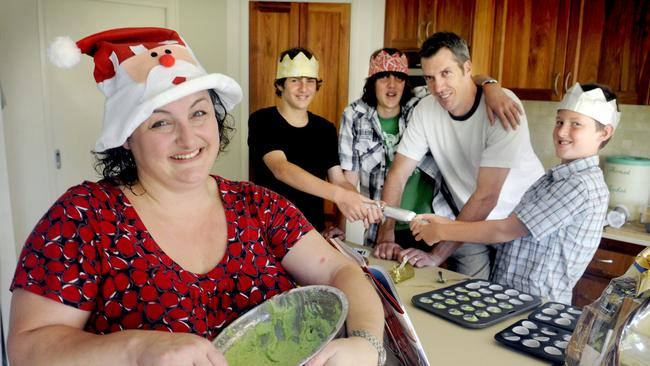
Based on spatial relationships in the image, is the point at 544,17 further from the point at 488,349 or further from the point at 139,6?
the point at 139,6

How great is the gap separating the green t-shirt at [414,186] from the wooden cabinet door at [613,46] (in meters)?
0.97

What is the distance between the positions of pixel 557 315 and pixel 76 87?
115 inches

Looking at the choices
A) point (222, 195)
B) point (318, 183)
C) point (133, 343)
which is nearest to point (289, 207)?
point (222, 195)

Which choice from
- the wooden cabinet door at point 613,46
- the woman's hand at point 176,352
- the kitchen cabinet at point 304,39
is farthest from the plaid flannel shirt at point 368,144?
the woman's hand at point 176,352

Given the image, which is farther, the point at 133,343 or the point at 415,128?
the point at 415,128

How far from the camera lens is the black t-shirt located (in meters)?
2.32

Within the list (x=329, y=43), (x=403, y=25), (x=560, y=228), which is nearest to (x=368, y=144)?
(x=560, y=228)

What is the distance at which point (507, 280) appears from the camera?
1.79 meters

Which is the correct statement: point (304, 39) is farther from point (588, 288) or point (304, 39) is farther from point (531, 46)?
point (588, 288)

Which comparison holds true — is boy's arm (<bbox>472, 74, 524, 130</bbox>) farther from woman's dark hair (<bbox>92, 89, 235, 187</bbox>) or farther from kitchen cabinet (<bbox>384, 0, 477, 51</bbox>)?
woman's dark hair (<bbox>92, 89, 235, 187</bbox>)

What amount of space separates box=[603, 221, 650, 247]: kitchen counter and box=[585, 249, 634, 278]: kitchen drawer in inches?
3.0

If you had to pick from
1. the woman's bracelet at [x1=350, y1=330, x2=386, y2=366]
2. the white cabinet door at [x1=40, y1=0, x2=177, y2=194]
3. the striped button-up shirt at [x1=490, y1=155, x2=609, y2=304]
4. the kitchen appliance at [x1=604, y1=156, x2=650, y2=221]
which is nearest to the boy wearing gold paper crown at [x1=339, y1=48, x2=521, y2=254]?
the striped button-up shirt at [x1=490, y1=155, x2=609, y2=304]

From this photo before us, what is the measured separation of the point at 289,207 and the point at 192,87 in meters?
0.36

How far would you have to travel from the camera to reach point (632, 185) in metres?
2.62
